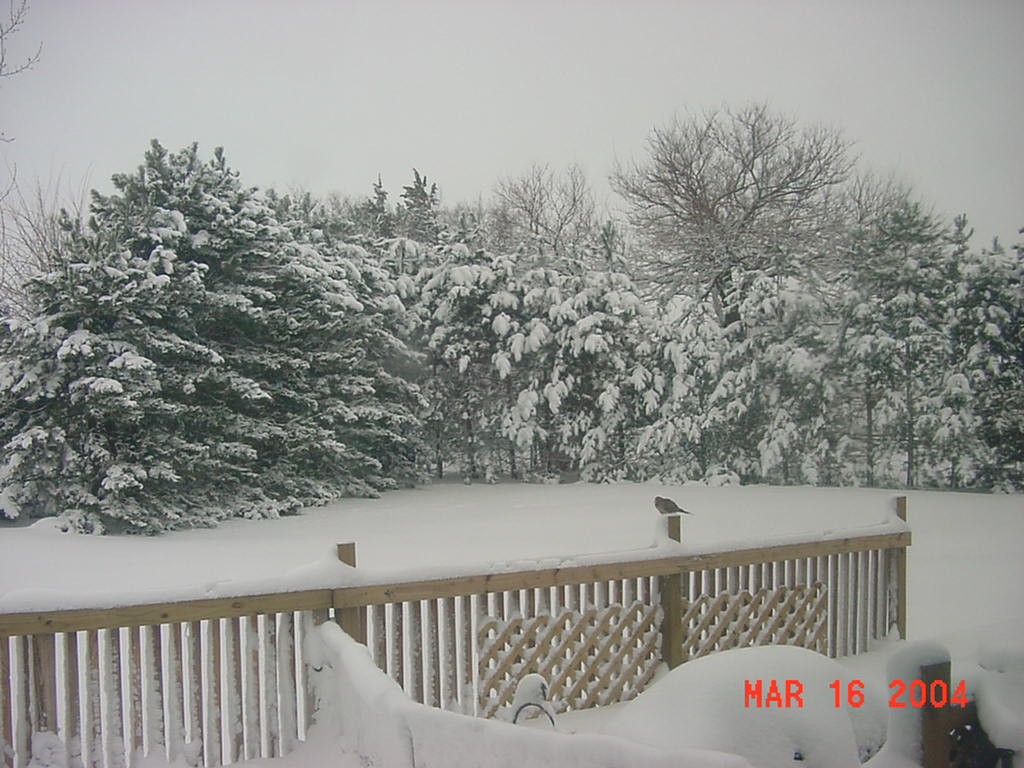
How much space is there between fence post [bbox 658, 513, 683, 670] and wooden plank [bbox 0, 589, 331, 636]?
189cm

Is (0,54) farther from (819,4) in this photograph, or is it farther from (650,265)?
(650,265)

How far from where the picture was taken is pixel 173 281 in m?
10.9

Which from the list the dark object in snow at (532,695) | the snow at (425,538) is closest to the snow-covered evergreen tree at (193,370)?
the snow at (425,538)

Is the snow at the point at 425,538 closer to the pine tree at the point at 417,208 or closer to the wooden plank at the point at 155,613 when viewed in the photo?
the wooden plank at the point at 155,613

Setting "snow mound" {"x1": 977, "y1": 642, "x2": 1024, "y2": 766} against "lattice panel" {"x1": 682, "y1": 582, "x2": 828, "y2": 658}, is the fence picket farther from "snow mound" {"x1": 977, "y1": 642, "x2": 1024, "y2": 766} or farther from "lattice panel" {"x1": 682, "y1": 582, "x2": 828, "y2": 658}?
"snow mound" {"x1": 977, "y1": 642, "x2": 1024, "y2": 766}

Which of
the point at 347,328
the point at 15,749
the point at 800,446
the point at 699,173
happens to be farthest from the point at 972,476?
the point at 15,749

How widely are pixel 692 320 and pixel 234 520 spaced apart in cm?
964

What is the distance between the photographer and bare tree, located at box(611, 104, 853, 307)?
624 inches

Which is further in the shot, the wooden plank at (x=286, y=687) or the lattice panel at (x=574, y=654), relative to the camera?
the lattice panel at (x=574, y=654)

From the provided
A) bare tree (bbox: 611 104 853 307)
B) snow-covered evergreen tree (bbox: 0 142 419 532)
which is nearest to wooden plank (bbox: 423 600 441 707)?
snow-covered evergreen tree (bbox: 0 142 419 532)

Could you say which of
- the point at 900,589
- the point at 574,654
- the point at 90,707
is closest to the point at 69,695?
the point at 90,707

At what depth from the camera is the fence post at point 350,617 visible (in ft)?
9.73

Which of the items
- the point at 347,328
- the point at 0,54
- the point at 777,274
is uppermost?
the point at 0,54
